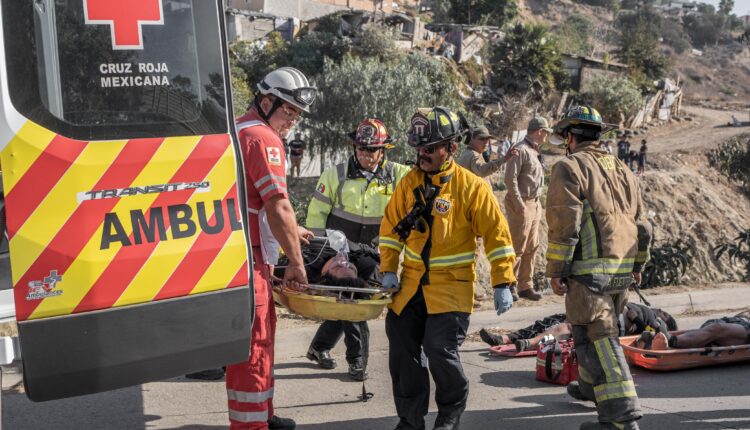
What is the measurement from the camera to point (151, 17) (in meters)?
3.48

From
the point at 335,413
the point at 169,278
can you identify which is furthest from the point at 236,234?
the point at 335,413

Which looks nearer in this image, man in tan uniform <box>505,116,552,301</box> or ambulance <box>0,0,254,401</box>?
ambulance <box>0,0,254,401</box>

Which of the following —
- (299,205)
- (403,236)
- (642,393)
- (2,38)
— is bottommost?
(299,205)

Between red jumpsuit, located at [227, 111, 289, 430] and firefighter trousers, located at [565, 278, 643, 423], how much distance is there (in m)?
1.89

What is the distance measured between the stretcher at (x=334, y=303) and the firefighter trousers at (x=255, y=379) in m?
0.32

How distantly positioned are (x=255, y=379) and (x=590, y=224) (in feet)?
7.21

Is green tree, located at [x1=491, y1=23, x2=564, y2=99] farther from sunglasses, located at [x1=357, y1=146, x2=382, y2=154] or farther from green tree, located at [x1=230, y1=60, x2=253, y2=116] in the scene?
sunglasses, located at [x1=357, y1=146, x2=382, y2=154]

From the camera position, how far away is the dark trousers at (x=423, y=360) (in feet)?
15.2

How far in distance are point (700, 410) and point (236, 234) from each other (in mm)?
3654

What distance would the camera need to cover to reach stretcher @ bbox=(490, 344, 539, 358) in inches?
271

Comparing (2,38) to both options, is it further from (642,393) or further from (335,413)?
(642,393)

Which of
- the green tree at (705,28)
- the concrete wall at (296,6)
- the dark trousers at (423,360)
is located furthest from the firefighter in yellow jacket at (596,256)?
the green tree at (705,28)

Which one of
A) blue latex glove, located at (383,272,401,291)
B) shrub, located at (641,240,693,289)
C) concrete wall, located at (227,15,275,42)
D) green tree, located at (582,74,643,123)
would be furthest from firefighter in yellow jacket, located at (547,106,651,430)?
concrete wall, located at (227,15,275,42)

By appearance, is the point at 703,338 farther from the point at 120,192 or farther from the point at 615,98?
the point at 615,98
